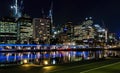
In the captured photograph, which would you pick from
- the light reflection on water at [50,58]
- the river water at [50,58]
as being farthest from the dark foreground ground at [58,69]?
the light reflection on water at [50,58]

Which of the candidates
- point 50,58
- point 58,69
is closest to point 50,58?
point 50,58

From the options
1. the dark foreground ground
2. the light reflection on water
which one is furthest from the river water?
the dark foreground ground

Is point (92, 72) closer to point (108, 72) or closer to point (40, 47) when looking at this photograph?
point (108, 72)

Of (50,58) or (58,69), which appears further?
(50,58)

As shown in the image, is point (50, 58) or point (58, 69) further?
point (50, 58)

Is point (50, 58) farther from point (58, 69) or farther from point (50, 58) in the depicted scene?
point (58, 69)

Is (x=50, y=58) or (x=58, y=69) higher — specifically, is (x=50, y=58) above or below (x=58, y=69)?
below

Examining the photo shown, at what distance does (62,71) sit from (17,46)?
161390 mm

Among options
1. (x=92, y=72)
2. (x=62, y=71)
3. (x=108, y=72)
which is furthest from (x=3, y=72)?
(x=108, y=72)

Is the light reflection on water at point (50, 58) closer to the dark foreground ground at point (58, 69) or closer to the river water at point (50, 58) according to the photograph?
the river water at point (50, 58)

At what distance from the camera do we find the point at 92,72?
634 inches

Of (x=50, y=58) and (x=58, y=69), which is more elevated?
(x=58, y=69)

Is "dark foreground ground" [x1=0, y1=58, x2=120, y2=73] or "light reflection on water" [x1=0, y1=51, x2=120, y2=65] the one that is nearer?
"dark foreground ground" [x1=0, y1=58, x2=120, y2=73]

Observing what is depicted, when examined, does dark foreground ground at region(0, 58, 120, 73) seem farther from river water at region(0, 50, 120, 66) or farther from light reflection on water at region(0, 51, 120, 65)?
light reflection on water at region(0, 51, 120, 65)
